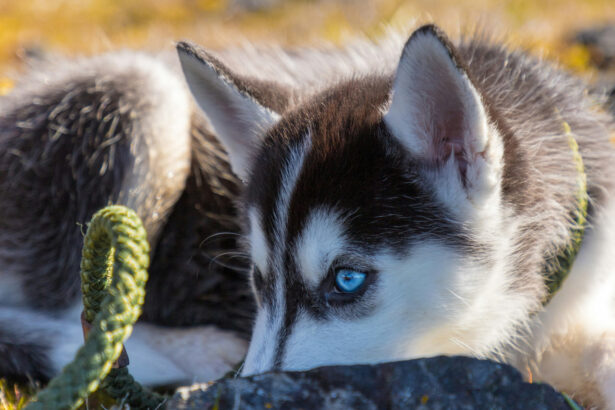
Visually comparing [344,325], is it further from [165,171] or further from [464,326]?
[165,171]

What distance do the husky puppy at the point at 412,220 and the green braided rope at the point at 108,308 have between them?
39 cm

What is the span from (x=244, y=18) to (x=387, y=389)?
9511mm

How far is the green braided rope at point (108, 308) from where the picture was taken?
1.48 m

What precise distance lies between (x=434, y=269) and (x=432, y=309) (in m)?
0.12

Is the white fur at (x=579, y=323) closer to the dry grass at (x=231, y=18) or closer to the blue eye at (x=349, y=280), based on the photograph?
the blue eye at (x=349, y=280)

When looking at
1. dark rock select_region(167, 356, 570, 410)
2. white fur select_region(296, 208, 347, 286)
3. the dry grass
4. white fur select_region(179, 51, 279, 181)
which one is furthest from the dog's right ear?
the dry grass

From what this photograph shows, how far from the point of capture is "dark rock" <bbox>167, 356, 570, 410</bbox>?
63.7 inches

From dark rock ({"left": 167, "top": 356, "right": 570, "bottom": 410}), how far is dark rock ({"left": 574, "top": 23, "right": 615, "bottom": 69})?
4.95 meters

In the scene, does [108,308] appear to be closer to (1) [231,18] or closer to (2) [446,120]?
(2) [446,120]

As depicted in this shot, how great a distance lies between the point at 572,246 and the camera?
7.73ft

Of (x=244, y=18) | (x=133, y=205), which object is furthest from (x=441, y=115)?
(x=244, y=18)

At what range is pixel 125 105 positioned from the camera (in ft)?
9.79

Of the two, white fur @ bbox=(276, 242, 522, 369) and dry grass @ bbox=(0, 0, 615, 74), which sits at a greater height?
dry grass @ bbox=(0, 0, 615, 74)

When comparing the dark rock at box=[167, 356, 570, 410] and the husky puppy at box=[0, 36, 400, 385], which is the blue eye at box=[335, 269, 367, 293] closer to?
the dark rock at box=[167, 356, 570, 410]
